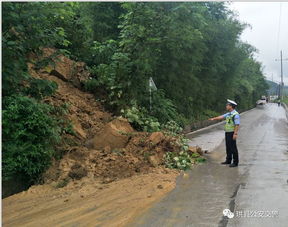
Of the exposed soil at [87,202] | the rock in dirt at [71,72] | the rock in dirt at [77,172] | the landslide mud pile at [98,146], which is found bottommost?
the exposed soil at [87,202]

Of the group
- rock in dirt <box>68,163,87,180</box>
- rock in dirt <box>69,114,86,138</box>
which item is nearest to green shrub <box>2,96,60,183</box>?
rock in dirt <box>68,163,87,180</box>

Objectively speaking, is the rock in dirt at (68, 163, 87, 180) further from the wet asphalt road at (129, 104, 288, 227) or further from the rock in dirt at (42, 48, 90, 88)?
the rock in dirt at (42, 48, 90, 88)

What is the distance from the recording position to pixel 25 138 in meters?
6.18

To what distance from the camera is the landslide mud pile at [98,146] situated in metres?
6.72

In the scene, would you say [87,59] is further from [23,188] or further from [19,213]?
[19,213]

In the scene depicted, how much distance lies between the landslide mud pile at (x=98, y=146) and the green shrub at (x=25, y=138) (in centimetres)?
41

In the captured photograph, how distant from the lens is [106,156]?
24.5 ft

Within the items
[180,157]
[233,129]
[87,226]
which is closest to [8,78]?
[87,226]

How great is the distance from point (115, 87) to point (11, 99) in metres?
5.24

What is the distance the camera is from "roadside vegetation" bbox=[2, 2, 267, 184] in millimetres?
5554

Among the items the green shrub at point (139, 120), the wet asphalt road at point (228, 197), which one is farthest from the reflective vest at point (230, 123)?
the green shrub at point (139, 120)

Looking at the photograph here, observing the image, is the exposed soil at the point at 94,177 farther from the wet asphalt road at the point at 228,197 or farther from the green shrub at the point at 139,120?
the green shrub at the point at 139,120

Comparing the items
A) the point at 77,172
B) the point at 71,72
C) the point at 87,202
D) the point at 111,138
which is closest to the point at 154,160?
the point at 111,138

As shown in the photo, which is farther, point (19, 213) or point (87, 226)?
point (19, 213)
